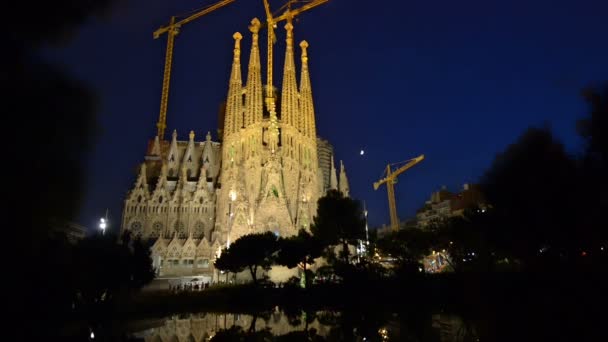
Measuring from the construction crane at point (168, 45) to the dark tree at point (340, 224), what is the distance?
5841cm

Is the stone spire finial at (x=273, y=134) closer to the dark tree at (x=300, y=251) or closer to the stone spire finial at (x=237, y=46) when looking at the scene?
the stone spire finial at (x=237, y=46)

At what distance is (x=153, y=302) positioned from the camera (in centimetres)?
2916

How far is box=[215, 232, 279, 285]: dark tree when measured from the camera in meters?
34.5

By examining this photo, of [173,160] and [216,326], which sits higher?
[173,160]

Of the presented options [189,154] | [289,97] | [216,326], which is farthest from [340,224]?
[189,154]

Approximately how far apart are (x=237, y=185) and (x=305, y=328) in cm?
3949

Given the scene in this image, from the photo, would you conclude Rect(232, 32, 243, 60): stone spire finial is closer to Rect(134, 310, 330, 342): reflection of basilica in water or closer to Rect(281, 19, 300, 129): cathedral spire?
Rect(281, 19, 300, 129): cathedral spire

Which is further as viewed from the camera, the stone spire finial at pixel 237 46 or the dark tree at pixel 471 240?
the stone spire finial at pixel 237 46

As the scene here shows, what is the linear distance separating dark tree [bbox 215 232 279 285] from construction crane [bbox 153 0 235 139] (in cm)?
5240

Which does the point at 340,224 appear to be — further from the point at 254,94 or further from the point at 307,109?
the point at 254,94

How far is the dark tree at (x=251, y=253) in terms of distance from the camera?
3453cm

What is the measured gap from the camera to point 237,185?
5522cm

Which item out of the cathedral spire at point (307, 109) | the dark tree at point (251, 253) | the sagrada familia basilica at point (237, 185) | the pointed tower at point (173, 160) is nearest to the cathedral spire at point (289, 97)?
the sagrada familia basilica at point (237, 185)

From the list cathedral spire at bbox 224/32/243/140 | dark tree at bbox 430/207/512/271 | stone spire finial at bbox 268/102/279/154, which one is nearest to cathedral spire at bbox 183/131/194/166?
cathedral spire at bbox 224/32/243/140
